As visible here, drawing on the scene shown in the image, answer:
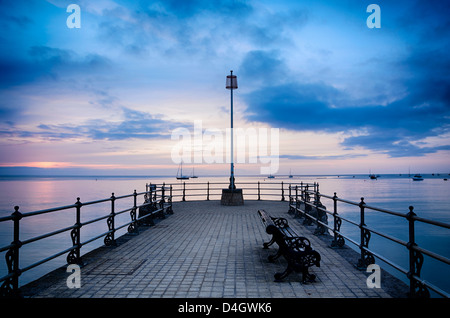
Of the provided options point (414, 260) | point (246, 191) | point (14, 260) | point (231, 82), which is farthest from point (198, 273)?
point (246, 191)

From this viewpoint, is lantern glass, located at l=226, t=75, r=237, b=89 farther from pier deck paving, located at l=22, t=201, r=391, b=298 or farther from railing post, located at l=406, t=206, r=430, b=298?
railing post, located at l=406, t=206, r=430, b=298

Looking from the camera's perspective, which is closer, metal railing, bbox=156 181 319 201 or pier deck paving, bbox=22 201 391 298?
pier deck paving, bbox=22 201 391 298

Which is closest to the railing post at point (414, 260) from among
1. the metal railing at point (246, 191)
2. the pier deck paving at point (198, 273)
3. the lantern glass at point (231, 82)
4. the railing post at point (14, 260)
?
the pier deck paving at point (198, 273)

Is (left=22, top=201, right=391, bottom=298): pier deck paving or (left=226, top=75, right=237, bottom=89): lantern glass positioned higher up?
(left=226, top=75, right=237, bottom=89): lantern glass

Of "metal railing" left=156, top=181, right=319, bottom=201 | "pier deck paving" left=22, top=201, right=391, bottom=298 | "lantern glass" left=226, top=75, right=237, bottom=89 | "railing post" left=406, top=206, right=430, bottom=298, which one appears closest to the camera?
"railing post" left=406, top=206, right=430, bottom=298

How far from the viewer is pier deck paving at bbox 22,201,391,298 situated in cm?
436

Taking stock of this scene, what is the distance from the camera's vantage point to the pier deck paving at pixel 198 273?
4.36 meters

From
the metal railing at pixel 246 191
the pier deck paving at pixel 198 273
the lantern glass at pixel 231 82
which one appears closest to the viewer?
the pier deck paving at pixel 198 273

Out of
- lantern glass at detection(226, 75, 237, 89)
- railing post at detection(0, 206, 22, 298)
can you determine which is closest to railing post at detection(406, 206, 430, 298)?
railing post at detection(0, 206, 22, 298)

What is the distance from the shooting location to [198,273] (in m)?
5.24

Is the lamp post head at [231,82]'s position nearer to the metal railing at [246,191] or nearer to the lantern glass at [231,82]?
the lantern glass at [231,82]

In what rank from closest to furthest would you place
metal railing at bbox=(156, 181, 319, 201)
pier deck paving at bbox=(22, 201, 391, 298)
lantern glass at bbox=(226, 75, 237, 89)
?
1. pier deck paving at bbox=(22, 201, 391, 298)
2. metal railing at bbox=(156, 181, 319, 201)
3. lantern glass at bbox=(226, 75, 237, 89)
